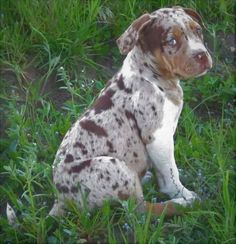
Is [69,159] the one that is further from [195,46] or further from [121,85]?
[195,46]

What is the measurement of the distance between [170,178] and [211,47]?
2.10 m

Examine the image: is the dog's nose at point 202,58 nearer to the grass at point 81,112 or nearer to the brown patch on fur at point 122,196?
the grass at point 81,112

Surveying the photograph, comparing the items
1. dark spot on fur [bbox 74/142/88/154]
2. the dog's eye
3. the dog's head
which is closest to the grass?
dark spot on fur [bbox 74/142/88/154]

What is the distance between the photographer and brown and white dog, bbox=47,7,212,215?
4387 millimetres

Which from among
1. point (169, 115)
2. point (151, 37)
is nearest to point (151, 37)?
point (151, 37)

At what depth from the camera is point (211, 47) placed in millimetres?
6422

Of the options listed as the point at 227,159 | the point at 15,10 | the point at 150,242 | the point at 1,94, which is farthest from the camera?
the point at 15,10

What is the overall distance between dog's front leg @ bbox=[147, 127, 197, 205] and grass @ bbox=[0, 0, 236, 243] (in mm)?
104

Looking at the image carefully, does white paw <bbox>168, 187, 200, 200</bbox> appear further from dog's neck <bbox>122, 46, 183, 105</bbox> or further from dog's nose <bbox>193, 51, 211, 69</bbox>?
dog's nose <bbox>193, 51, 211, 69</bbox>

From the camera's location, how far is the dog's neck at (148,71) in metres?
4.57

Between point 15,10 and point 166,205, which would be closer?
point 166,205

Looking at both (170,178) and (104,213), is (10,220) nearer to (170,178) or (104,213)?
(104,213)

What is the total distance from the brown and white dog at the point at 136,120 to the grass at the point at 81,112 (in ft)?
0.43

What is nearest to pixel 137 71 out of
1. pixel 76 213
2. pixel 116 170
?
pixel 116 170
